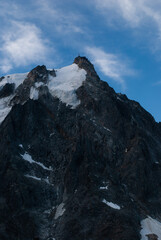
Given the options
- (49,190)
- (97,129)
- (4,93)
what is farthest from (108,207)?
(4,93)

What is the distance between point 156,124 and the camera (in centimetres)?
12281

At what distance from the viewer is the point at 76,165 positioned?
83.0 metres

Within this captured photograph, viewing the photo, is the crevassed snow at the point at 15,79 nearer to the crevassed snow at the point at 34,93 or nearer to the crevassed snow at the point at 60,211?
the crevassed snow at the point at 34,93

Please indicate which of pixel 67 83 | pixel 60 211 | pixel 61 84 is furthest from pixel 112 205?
pixel 61 84

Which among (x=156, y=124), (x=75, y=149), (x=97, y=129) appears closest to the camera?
(x=75, y=149)

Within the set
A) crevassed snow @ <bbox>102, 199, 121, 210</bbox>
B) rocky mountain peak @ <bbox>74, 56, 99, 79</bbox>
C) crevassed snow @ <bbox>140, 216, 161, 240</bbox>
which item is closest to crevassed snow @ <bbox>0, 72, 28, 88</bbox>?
rocky mountain peak @ <bbox>74, 56, 99, 79</bbox>

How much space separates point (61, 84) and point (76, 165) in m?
36.5

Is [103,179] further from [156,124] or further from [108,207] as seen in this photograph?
[156,124]

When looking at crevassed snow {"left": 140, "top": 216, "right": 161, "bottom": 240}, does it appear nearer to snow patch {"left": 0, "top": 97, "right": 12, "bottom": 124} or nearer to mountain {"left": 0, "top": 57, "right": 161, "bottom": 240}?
mountain {"left": 0, "top": 57, "right": 161, "bottom": 240}

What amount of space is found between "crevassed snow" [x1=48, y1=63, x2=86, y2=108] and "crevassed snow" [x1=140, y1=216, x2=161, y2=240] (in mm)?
39169

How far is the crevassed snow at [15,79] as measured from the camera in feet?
397

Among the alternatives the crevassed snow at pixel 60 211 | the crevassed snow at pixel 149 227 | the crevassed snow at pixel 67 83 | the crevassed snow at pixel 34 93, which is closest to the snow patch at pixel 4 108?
the crevassed snow at pixel 34 93

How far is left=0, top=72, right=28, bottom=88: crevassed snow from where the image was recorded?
121 m

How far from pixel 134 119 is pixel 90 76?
20.5 meters
